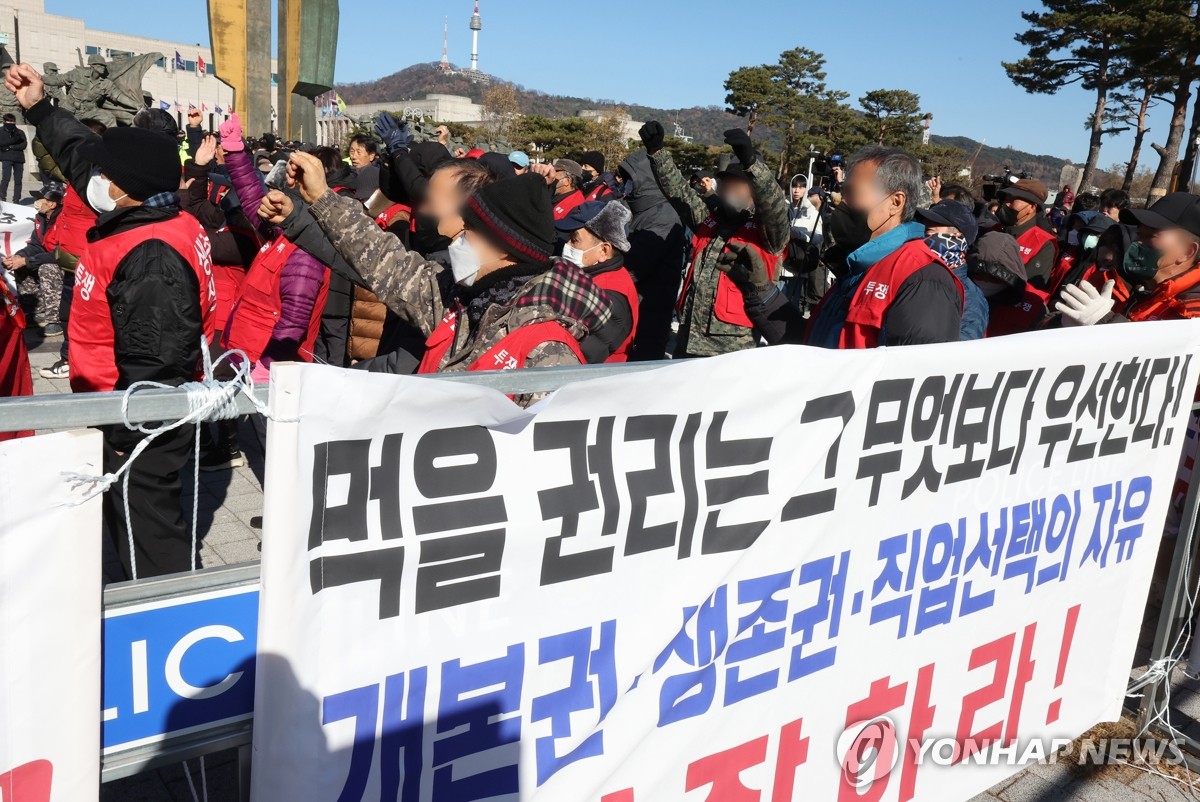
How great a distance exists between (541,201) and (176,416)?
143cm

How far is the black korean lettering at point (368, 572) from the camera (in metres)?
1.46

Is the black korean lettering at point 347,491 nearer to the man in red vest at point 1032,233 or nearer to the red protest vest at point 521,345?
the red protest vest at point 521,345

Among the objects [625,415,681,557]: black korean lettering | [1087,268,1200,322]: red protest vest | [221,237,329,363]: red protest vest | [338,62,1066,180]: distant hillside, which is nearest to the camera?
[625,415,681,557]: black korean lettering

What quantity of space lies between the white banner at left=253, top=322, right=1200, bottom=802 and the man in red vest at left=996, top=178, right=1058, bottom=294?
4.61 meters

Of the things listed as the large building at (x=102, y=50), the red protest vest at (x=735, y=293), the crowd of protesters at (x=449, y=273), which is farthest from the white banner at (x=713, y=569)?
the large building at (x=102, y=50)

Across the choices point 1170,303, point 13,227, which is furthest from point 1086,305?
point 13,227

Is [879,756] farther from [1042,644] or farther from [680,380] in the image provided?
[680,380]

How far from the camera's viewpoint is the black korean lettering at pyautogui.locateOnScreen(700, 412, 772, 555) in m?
1.95

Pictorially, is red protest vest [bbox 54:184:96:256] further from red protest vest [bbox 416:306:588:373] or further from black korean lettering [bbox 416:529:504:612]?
black korean lettering [bbox 416:529:504:612]

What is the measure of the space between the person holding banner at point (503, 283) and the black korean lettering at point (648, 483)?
2.00ft

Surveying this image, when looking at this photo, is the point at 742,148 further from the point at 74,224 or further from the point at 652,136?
the point at 74,224

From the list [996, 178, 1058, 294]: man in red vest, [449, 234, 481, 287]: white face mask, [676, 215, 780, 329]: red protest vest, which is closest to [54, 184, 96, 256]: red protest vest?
[676, 215, 780, 329]: red protest vest

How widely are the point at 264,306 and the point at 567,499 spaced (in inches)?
146

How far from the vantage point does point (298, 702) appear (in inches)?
58.3
